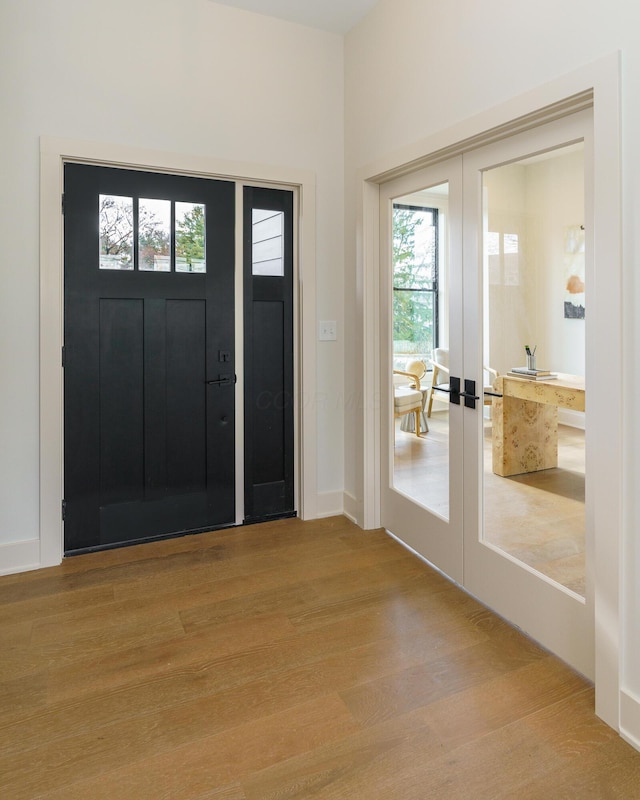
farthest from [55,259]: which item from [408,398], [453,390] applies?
[453,390]

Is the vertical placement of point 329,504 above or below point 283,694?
above

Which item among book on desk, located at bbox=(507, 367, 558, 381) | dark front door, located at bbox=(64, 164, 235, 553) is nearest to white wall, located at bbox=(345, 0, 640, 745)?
book on desk, located at bbox=(507, 367, 558, 381)

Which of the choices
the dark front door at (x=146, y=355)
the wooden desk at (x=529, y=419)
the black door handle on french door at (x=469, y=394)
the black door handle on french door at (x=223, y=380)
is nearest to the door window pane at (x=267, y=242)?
the dark front door at (x=146, y=355)

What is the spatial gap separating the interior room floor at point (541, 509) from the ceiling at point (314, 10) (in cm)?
240

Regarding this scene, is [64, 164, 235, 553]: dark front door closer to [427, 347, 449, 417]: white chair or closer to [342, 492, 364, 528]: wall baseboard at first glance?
[342, 492, 364, 528]: wall baseboard

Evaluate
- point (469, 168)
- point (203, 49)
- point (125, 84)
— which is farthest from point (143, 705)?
point (203, 49)

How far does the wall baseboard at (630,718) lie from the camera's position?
1.60 metres

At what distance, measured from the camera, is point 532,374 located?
2.22 m

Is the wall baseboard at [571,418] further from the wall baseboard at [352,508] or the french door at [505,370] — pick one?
the wall baseboard at [352,508]

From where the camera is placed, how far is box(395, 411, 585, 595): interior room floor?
200 centimetres

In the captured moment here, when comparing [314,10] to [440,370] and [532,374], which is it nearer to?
[440,370]

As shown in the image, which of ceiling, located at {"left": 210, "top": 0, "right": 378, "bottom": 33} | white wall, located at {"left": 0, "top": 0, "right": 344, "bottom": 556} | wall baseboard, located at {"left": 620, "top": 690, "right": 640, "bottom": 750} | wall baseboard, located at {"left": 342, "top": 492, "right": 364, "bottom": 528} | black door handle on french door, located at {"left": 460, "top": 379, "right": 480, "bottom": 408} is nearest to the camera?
wall baseboard, located at {"left": 620, "top": 690, "right": 640, "bottom": 750}

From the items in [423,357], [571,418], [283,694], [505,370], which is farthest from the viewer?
[423,357]

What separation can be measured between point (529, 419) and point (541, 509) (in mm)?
377
